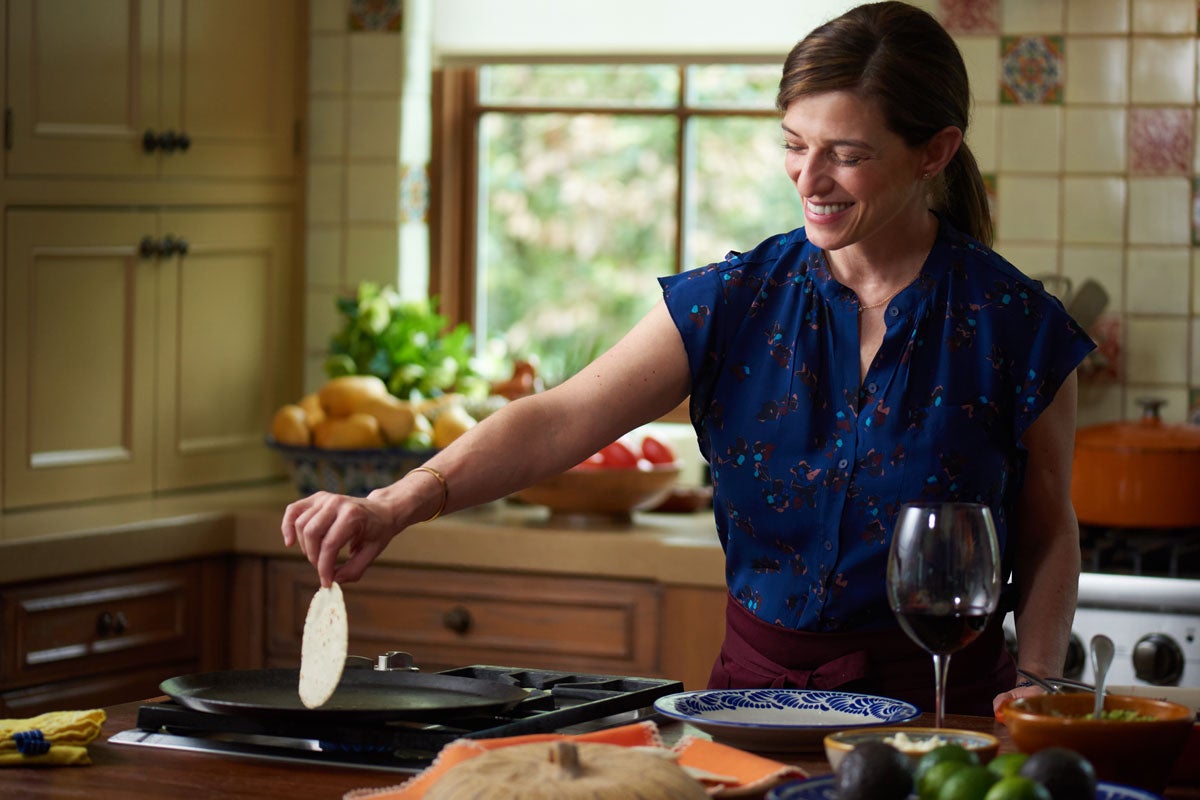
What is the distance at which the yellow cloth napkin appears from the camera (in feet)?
4.65

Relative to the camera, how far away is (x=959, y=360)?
1.86m

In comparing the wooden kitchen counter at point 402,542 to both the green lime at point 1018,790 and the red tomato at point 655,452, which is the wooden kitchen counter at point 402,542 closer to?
the red tomato at point 655,452

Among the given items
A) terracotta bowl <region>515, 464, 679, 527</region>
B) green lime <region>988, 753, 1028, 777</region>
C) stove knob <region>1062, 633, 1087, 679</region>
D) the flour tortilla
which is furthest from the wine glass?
terracotta bowl <region>515, 464, 679, 527</region>

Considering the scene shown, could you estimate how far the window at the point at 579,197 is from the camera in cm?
375

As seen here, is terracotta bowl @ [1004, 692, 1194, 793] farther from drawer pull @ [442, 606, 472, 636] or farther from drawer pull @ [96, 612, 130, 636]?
drawer pull @ [96, 612, 130, 636]

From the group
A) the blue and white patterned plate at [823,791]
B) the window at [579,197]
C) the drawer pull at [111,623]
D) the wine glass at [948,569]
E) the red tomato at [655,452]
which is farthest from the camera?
the window at [579,197]

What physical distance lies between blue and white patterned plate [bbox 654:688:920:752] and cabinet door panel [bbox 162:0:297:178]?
2.12 metres

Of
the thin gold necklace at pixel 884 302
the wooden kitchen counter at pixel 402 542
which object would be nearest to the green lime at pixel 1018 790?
the thin gold necklace at pixel 884 302

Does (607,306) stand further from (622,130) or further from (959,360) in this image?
(959,360)

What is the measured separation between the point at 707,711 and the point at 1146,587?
1383 millimetres

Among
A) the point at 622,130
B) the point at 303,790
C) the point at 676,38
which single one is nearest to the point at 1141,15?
the point at 676,38

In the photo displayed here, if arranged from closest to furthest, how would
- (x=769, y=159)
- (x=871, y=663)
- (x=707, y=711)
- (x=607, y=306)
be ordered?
(x=707, y=711) < (x=871, y=663) < (x=769, y=159) < (x=607, y=306)

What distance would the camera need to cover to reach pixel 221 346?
348 cm

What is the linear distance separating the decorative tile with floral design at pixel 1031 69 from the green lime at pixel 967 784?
7.67 feet
